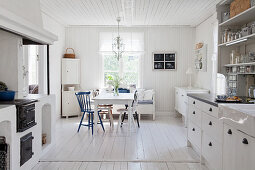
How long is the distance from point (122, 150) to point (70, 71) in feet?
11.8

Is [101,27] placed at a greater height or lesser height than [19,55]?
greater

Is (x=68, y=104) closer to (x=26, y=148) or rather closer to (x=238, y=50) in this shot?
(x=26, y=148)

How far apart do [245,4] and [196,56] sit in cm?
350

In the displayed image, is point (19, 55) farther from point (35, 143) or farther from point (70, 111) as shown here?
point (70, 111)

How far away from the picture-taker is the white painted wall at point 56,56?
238 inches

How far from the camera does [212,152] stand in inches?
117

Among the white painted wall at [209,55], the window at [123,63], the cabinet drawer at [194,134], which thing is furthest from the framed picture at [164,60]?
the cabinet drawer at [194,134]

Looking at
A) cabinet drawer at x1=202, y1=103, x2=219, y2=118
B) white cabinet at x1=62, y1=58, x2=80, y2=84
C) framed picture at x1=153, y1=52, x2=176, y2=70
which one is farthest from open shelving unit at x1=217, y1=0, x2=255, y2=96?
→ white cabinet at x1=62, y1=58, x2=80, y2=84

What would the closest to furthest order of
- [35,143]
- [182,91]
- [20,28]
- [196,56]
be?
[20,28] < [35,143] < [182,91] < [196,56]

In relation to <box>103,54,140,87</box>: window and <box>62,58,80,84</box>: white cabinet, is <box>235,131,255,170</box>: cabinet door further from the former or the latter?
<box>62,58,80,84</box>: white cabinet

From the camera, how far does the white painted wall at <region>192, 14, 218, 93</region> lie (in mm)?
5602

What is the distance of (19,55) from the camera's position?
3.20m

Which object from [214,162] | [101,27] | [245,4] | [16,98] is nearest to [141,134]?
[214,162]

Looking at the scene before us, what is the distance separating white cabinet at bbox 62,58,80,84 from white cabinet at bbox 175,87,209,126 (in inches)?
113
